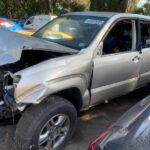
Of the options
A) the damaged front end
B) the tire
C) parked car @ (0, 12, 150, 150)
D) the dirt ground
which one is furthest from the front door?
the damaged front end

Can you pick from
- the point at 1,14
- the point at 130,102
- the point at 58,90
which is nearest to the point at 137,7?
the point at 1,14

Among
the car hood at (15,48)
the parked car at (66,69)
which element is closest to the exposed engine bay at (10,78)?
the parked car at (66,69)

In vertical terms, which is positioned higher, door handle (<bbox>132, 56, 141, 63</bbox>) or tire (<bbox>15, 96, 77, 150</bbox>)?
door handle (<bbox>132, 56, 141, 63</bbox>)

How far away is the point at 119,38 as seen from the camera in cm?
484

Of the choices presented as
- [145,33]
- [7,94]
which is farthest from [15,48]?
[145,33]

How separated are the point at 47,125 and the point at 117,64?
1.47m

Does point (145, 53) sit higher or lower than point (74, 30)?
lower

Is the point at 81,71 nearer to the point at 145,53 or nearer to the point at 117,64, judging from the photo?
the point at 117,64

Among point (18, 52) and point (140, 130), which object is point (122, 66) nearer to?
point (18, 52)

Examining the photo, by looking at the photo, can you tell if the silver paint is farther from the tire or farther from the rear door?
the tire

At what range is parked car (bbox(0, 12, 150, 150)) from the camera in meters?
3.34

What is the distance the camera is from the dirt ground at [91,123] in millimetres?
4078

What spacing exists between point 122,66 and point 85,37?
73 centimetres

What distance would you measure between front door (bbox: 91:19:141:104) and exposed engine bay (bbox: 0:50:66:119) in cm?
67
